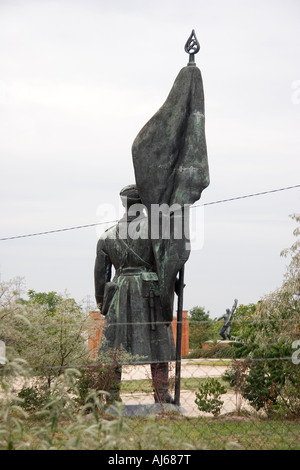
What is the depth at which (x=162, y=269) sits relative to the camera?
7219mm

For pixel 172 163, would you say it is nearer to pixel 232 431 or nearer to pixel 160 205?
pixel 160 205

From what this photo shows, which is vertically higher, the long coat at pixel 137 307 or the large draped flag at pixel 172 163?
the large draped flag at pixel 172 163

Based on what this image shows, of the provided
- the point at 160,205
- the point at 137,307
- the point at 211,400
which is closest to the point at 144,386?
the point at 211,400

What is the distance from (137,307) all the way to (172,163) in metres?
1.52

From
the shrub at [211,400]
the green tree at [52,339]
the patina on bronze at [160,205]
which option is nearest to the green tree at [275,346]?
the shrub at [211,400]

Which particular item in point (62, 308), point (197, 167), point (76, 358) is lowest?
point (76, 358)

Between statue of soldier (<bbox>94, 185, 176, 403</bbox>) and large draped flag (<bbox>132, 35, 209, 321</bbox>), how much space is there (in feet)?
0.59

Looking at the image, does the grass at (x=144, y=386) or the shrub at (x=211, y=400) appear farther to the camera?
the grass at (x=144, y=386)

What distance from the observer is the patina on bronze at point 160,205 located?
23.8ft

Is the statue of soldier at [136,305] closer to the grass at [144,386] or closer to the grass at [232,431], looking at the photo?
the grass at [144,386]
